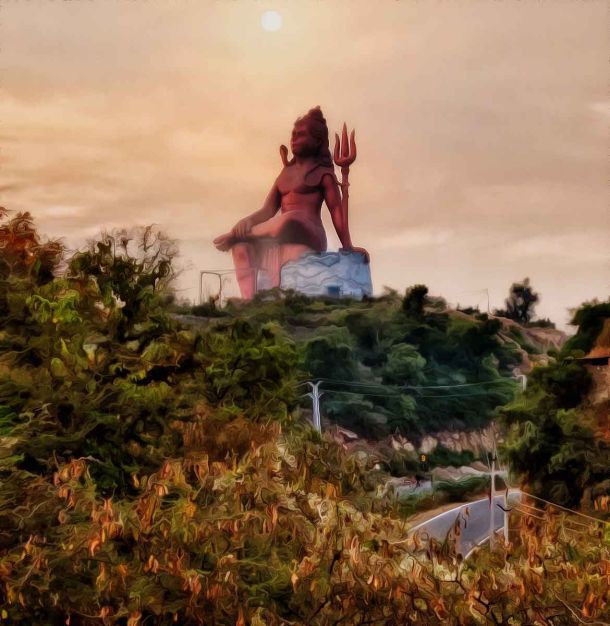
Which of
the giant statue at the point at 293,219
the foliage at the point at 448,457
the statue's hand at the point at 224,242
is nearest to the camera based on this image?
the foliage at the point at 448,457

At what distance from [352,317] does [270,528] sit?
45.8m

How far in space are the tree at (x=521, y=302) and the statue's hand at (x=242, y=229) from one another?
16000mm

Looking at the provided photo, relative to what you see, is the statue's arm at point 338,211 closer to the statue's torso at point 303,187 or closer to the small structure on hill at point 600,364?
the statue's torso at point 303,187

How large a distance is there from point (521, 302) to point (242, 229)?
17258mm

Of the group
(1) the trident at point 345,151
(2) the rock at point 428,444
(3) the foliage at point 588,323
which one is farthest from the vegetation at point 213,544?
(1) the trident at point 345,151

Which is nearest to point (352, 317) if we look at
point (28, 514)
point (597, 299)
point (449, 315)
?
point (449, 315)

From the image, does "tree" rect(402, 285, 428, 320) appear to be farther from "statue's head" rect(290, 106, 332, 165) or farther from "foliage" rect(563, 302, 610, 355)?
"foliage" rect(563, 302, 610, 355)

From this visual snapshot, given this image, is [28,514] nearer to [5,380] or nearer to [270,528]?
[270,528]

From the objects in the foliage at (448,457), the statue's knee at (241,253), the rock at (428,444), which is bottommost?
the foliage at (448,457)

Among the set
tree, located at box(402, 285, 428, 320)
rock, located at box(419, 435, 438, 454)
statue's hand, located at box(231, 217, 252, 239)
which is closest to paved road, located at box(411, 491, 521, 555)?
rock, located at box(419, 435, 438, 454)

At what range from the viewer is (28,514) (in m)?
9.38

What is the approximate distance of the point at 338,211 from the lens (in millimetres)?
59188

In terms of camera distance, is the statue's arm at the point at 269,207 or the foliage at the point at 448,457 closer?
the foliage at the point at 448,457

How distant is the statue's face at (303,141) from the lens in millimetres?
57594
